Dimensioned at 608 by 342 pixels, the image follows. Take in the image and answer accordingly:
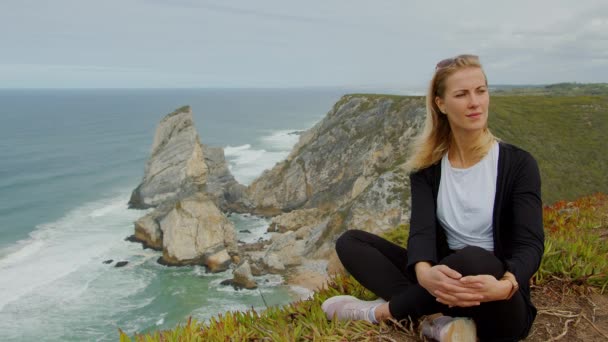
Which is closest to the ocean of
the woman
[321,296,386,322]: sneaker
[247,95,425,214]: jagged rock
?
[321,296,386,322]: sneaker

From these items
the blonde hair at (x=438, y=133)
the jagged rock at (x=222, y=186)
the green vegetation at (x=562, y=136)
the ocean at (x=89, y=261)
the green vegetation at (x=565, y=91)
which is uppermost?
the green vegetation at (x=565, y=91)

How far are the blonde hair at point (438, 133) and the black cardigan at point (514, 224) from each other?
0.59ft

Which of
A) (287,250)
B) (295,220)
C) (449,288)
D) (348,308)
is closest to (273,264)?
(287,250)

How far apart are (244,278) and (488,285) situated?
28.6 meters

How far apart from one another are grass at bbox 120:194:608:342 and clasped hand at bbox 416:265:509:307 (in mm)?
699

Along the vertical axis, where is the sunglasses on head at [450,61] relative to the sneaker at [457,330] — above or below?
above

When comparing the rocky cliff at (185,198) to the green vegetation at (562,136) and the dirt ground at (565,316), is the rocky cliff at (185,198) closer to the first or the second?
the green vegetation at (562,136)

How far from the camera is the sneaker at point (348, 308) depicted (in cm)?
409

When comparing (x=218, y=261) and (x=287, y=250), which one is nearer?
→ (x=218, y=261)

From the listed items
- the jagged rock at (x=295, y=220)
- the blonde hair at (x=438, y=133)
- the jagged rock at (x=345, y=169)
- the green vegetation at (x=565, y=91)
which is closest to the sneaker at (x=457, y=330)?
the blonde hair at (x=438, y=133)

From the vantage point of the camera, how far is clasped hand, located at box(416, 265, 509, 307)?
10.2ft

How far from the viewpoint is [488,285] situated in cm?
311

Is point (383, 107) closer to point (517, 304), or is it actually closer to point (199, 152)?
point (199, 152)

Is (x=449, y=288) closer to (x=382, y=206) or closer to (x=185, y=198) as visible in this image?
(x=382, y=206)
